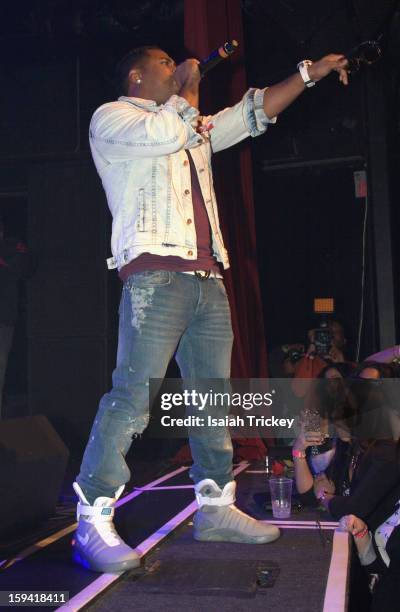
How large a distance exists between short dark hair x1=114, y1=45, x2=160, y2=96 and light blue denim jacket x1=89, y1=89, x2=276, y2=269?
9cm

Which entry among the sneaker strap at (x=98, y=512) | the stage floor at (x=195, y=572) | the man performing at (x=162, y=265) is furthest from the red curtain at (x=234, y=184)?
the sneaker strap at (x=98, y=512)


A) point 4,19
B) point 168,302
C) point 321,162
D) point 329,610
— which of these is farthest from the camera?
point 321,162

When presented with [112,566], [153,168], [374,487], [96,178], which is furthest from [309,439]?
[96,178]

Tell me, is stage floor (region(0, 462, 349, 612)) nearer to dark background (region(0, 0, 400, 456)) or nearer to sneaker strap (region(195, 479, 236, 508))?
sneaker strap (region(195, 479, 236, 508))

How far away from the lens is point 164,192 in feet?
5.94

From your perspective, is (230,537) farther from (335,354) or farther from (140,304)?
(335,354)

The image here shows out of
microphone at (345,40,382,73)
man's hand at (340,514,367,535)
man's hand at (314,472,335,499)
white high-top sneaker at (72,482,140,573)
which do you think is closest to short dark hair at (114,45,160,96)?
microphone at (345,40,382,73)

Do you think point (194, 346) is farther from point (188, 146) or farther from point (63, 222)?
point (63, 222)

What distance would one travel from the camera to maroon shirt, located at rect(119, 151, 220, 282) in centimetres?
178

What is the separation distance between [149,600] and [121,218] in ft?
3.18

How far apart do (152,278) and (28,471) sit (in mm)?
847

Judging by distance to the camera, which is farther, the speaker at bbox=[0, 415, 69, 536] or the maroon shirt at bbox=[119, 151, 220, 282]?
the speaker at bbox=[0, 415, 69, 536]

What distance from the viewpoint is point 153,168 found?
5.97ft

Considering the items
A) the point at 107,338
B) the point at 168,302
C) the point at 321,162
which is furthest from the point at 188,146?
the point at 321,162
